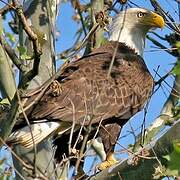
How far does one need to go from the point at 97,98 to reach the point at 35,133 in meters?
0.80

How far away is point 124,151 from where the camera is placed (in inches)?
150

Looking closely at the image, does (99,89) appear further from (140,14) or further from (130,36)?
(140,14)

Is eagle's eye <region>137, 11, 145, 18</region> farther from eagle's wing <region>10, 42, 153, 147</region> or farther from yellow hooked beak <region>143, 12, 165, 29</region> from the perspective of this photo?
eagle's wing <region>10, 42, 153, 147</region>

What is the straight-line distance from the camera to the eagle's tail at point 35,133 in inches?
163

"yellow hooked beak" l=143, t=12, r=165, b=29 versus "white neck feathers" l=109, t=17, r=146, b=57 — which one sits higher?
"yellow hooked beak" l=143, t=12, r=165, b=29

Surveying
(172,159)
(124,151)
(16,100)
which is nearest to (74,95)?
(124,151)

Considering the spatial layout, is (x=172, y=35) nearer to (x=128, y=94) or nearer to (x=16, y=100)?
(x=128, y=94)

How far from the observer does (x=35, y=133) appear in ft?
14.3

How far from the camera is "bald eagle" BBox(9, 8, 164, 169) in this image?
15.3 feet

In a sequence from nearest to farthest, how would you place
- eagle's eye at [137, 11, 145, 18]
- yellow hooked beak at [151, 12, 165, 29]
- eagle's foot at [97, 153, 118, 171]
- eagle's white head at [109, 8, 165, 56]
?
eagle's foot at [97, 153, 118, 171] → yellow hooked beak at [151, 12, 165, 29] → eagle's white head at [109, 8, 165, 56] → eagle's eye at [137, 11, 145, 18]

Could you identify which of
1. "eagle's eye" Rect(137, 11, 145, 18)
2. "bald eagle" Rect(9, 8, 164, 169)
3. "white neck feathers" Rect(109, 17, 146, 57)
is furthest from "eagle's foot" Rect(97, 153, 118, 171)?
"eagle's eye" Rect(137, 11, 145, 18)

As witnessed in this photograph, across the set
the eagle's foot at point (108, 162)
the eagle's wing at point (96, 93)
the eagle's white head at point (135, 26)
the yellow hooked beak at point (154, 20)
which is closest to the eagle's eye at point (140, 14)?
the eagle's white head at point (135, 26)

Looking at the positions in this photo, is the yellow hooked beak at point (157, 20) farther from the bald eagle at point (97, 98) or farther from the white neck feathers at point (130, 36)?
the white neck feathers at point (130, 36)

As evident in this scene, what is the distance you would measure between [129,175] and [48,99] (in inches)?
65.7
